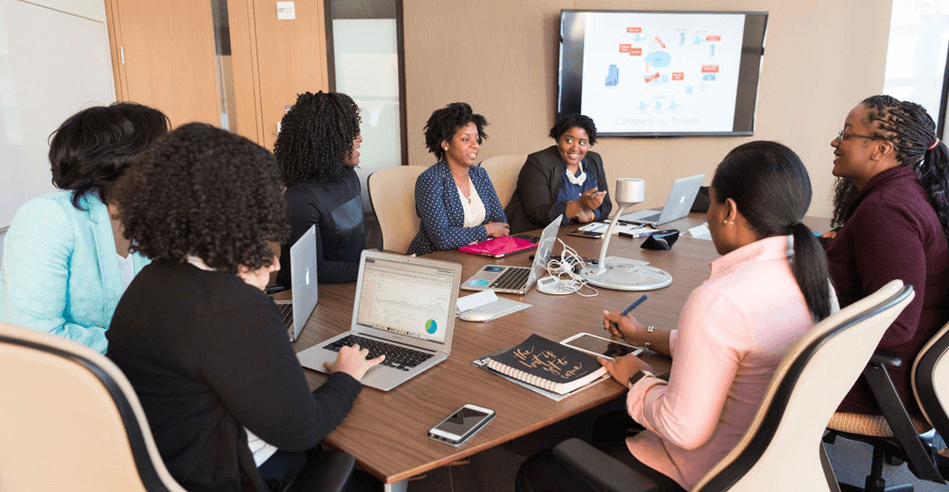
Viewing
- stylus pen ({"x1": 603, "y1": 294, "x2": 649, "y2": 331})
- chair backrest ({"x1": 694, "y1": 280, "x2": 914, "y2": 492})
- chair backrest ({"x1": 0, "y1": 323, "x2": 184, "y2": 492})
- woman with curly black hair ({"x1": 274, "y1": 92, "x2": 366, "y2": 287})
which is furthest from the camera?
woman with curly black hair ({"x1": 274, "y1": 92, "x2": 366, "y2": 287})

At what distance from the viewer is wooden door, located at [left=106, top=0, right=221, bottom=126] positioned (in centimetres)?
410

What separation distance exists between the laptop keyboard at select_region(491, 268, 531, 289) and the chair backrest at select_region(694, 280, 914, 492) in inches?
43.4

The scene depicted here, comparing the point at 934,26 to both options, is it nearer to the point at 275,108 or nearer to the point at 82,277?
the point at 275,108

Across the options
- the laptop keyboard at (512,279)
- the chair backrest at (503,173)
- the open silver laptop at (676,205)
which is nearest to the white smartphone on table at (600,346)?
the laptop keyboard at (512,279)

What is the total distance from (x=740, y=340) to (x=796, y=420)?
0.53 feet

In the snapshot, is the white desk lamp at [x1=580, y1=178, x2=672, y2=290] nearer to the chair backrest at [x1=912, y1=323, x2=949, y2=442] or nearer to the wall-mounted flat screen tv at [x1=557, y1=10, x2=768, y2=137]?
the chair backrest at [x1=912, y1=323, x2=949, y2=442]

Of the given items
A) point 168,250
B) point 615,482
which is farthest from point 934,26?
point 168,250

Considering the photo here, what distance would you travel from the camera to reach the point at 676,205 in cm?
319

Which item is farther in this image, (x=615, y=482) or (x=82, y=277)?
(x=82, y=277)

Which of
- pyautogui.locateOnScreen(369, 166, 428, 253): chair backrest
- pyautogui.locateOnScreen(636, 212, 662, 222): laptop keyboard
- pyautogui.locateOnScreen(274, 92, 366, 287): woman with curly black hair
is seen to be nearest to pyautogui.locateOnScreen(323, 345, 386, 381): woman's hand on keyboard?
pyautogui.locateOnScreen(274, 92, 366, 287): woman with curly black hair

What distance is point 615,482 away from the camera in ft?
3.70

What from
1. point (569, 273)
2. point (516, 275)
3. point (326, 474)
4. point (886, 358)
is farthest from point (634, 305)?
point (326, 474)

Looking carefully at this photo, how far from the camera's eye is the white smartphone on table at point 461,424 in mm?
1189

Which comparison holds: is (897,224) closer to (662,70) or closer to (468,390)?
(468,390)
